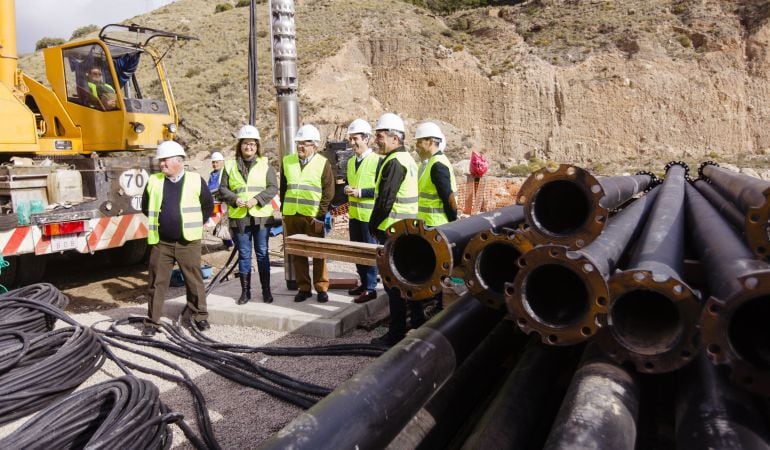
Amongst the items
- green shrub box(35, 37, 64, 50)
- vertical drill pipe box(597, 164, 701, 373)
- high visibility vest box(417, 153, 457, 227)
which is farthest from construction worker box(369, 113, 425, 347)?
green shrub box(35, 37, 64, 50)

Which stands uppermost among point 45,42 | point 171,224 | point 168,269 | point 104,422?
point 45,42

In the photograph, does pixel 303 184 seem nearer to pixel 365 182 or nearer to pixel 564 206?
pixel 365 182

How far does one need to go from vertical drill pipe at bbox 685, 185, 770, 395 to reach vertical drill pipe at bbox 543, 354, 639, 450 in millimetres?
285

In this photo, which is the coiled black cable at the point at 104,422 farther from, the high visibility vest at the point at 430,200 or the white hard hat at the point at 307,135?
the white hard hat at the point at 307,135

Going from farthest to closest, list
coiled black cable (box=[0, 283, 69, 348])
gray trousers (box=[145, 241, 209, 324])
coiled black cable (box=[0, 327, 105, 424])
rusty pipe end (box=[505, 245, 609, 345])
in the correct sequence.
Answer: gray trousers (box=[145, 241, 209, 324]), coiled black cable (box=[0, 283, 69, 348]), coiled black cable (box=[0, 327, 105, 424]), rusty pipe end (box=[505, 245, 609, 345])

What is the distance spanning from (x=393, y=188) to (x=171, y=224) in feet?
7.52

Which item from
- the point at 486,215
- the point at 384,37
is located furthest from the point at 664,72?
the point at 486,215

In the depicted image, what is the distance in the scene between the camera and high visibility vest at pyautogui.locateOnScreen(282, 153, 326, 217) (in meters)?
6.08

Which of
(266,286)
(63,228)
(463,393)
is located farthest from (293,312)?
(463,393)

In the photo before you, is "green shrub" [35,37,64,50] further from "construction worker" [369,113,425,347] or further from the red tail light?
"construction worker" [369,113,425,347]

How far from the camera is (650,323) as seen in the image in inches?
72.6

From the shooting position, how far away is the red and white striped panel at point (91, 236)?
6109 mm

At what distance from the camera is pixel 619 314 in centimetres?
185

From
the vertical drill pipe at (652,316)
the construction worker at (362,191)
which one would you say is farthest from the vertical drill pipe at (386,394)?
the construction worker at (362,191)
